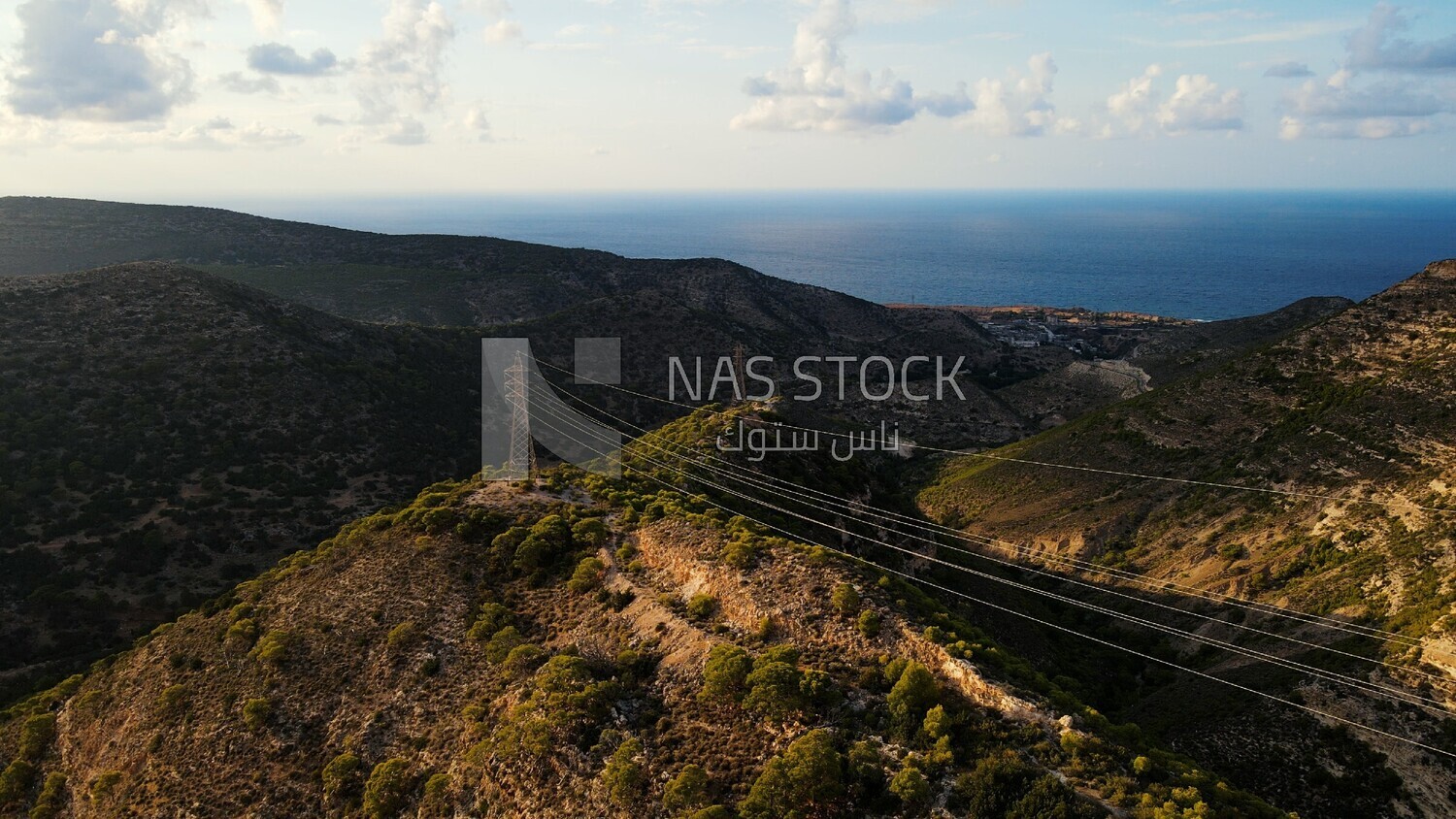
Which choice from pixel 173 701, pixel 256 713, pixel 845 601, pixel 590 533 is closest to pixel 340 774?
pixel 256 713

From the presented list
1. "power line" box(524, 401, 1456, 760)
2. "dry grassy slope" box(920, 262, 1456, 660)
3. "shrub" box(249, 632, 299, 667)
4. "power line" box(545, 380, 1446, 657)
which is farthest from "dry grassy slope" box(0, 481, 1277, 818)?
"dry grassy slope" box(920, 262, 1456, 660)

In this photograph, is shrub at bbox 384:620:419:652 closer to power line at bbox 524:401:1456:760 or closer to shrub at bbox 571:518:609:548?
shrub at bbox 571:518:609:548

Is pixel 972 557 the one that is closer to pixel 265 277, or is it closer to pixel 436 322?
pixel 436 322

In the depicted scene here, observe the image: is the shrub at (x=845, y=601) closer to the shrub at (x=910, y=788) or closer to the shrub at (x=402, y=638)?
the shrub at (x=910, y=788)

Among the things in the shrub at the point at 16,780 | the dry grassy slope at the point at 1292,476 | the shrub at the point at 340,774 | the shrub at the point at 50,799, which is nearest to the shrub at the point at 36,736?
the shrub at the point at 16,780

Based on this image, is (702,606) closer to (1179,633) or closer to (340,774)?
(340,774)
